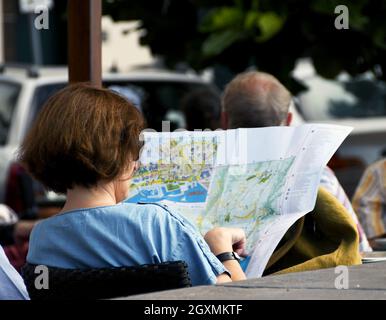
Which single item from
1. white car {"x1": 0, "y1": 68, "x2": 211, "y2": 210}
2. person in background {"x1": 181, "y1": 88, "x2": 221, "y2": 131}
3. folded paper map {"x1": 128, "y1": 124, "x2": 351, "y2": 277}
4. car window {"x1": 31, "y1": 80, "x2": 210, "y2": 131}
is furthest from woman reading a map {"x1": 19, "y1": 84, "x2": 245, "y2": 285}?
car window {"x1": 31, "y1": 80, "x2": 210, "y2": 131}

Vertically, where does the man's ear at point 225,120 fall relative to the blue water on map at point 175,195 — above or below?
below

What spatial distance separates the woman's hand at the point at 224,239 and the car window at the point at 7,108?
487cm

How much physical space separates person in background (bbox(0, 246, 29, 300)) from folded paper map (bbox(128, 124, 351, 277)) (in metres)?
0.52

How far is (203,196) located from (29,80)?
480 cm

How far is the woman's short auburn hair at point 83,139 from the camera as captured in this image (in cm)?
280

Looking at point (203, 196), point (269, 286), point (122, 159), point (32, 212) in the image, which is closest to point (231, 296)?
point (269, 286)

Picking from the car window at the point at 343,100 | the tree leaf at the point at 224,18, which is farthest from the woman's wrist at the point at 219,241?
the car window at the point at 343,100

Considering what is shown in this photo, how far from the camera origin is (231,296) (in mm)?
2291

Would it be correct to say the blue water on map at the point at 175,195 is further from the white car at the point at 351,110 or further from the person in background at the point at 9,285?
the white car at the point at 351,110

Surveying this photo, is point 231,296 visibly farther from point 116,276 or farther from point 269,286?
point 116,276

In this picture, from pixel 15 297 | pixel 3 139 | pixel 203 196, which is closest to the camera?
pixel 15 297

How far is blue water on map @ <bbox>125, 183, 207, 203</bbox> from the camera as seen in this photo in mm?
3201

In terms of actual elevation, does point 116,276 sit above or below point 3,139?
above

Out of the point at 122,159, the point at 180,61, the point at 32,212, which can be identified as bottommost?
the point at 32,212
